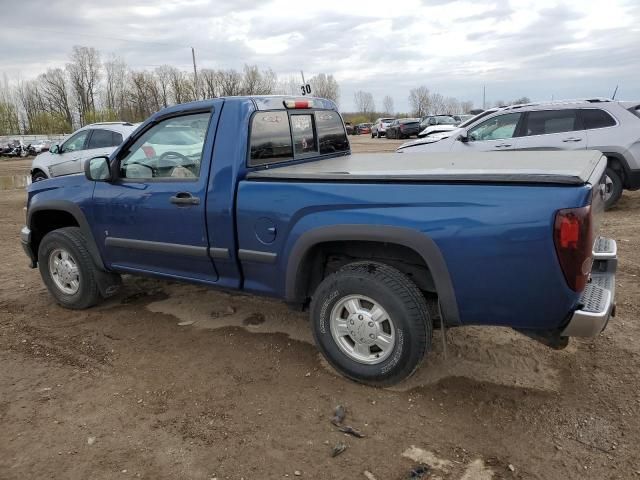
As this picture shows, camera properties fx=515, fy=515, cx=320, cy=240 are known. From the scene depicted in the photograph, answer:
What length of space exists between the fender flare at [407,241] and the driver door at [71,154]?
9.89 metres

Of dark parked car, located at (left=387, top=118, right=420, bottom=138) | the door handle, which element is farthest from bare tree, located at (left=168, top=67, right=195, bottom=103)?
the door handle

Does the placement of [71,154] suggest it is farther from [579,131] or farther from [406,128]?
[406,128]

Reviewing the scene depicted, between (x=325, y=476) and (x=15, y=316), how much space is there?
12.3 ft

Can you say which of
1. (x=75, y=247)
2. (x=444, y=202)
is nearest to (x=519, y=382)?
(x=444, y=202)

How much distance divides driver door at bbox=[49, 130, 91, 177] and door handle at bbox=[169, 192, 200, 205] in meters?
8.76

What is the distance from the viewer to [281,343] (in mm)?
4047

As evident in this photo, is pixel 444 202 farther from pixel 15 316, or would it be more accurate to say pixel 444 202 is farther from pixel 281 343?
pixel 15 316

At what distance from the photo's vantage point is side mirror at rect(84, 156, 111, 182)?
4.25m

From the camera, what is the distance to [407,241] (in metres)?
2.92

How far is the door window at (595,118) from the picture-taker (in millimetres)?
8305

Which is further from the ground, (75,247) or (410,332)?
(75,247)

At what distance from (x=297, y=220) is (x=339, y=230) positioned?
1.11 feet

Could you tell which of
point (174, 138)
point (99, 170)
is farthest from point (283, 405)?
point (99, 170)

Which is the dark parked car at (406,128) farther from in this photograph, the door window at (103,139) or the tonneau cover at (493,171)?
the tonneau cover at (493,171)
